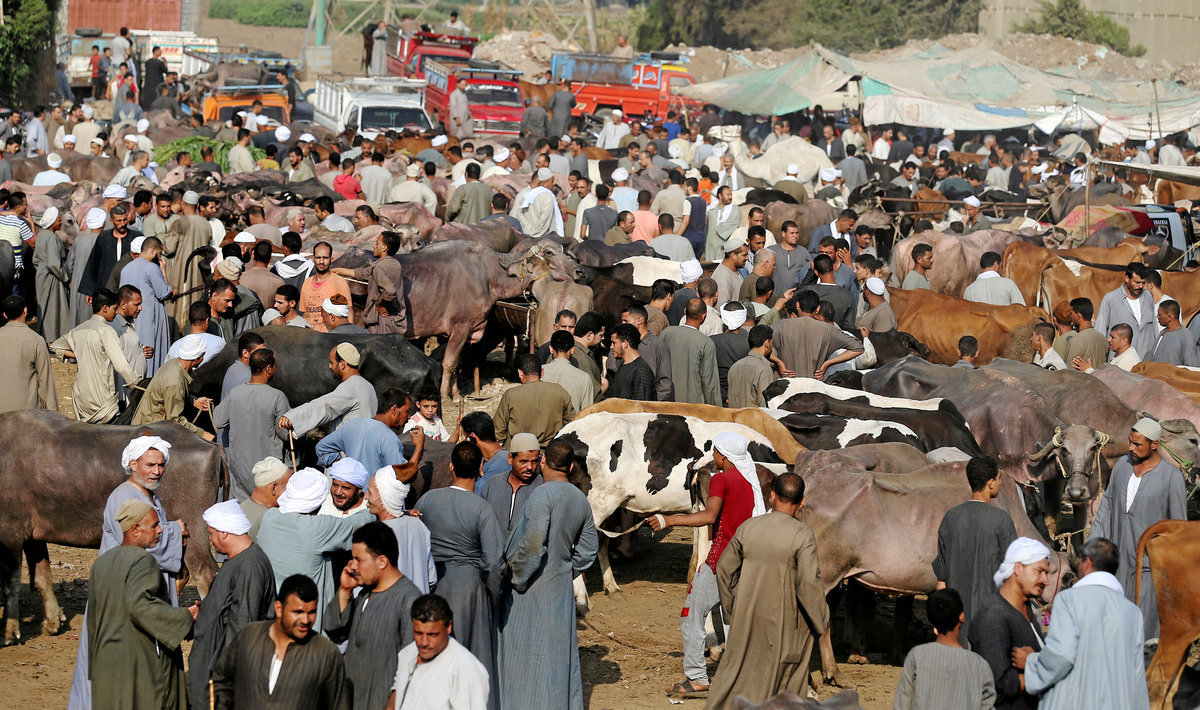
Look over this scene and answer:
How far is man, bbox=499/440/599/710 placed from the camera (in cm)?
714

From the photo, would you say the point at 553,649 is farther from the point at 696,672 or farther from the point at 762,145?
the point at 762,145

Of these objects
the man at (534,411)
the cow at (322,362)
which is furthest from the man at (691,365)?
the cow at (322,362)

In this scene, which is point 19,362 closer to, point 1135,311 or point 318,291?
point 318,291

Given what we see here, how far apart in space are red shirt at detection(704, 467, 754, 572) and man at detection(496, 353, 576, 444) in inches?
71.6

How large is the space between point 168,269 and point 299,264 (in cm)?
165

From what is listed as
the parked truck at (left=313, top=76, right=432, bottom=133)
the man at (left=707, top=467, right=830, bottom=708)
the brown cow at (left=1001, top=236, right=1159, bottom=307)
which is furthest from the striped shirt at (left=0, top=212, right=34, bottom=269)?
the parked truck at (left=313, top=76, right=432, bottom=133)

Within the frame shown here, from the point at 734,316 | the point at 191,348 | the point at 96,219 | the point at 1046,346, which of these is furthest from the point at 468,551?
the point at 96,219

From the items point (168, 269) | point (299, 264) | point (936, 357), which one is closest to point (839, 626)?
point (936, 357)

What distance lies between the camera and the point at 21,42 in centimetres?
2958

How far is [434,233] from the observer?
16.2 m

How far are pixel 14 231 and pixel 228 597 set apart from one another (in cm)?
981

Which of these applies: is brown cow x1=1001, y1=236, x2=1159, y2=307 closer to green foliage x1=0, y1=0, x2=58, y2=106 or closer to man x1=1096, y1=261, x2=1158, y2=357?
man x1=1096, y1=261, x2=1158, y2=357

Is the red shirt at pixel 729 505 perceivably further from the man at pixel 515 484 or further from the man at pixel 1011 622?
the man at pixel 1011 622

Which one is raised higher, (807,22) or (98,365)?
(807,22)
